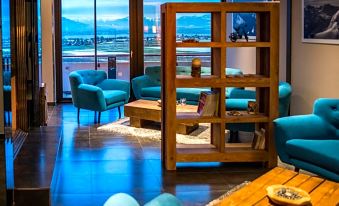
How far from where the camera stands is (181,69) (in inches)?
393

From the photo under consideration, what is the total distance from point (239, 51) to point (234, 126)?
3.66 meters

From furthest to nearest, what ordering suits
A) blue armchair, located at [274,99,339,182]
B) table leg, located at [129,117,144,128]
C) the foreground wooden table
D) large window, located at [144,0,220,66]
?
large window, located at [144,0,220,66]
table leg, located at [129,117,144,128]
blue armchair, located at [274,99,339,182]
the foreground wooden table

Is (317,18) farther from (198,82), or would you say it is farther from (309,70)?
(198,82)

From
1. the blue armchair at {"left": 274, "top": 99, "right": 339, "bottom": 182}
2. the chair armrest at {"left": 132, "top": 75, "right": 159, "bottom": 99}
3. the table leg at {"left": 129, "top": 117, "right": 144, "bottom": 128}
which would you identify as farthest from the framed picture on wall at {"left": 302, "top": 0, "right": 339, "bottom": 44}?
the chair armrest at {"left": 132, "top": 75, "right": 159, "bottom": 99}

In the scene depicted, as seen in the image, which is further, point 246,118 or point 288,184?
point 246,118

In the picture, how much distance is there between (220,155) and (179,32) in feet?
→ 21.8

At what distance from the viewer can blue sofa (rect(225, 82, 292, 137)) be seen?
21.4 ft

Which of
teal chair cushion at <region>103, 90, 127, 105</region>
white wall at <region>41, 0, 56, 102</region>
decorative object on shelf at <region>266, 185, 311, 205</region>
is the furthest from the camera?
white wall at <region>41, 0, 56, 102</region>

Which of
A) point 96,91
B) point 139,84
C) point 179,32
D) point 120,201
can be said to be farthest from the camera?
point 179,32

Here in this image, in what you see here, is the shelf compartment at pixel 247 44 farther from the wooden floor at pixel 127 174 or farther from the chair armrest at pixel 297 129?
the wooden floor at pixel 127 174

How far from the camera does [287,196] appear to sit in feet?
10.3

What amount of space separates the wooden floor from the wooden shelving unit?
0.61 ft

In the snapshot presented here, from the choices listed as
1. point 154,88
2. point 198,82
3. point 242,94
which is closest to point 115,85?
point 154,88

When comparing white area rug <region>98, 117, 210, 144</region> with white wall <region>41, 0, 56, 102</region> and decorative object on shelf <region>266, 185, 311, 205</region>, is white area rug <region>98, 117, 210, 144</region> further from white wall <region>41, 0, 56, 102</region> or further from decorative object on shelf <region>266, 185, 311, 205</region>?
decorative object on shelf <region>266, 185, 311, 205</region>
